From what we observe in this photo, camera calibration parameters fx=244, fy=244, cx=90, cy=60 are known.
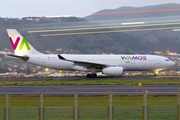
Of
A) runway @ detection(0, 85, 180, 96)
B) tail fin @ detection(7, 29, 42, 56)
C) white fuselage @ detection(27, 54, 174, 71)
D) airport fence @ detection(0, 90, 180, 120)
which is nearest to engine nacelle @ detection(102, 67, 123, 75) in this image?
white fuselage @ detection(27, 54, 174, 71)

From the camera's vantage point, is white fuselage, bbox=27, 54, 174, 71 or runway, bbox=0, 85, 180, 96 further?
white fuselage, bbox=27, 54, 174, 71

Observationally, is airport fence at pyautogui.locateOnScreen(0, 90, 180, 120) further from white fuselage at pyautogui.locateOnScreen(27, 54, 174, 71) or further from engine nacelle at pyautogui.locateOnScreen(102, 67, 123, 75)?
white fuselage at pyautogui.locateOnScreen(27, 54, 174, 71)

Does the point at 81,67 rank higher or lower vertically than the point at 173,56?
lower

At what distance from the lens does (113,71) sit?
101 feet

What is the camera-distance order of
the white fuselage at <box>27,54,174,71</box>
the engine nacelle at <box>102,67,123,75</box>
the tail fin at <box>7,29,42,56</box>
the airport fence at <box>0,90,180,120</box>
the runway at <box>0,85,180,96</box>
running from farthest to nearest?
the tail fin at <box>7,29,42,56</box> < the white fuselage at <box>27,54,174,71</box> < the engine nacelle at <box>102,67,123,75</box> < the runway at <box>0,85,180,96</box> < the airport fence at <box>0,90,180,120</box>

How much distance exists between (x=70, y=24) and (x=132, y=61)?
7310 centimetres

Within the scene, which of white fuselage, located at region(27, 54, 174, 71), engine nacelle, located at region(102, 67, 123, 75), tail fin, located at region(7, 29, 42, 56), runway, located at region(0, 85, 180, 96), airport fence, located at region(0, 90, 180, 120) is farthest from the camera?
tail fin, located at region(7, 29, 42, 56)

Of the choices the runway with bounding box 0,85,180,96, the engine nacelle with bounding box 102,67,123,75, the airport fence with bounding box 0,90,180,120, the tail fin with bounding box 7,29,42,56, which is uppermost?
the tail fin with bounding box 7,29,42,56

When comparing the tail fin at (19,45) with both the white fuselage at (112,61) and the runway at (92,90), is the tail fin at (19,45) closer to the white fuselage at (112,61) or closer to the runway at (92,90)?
the white fuselage at (112,61)

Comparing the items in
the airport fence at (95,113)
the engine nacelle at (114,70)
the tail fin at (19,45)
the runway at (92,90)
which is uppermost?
the tail fin at (19,45)

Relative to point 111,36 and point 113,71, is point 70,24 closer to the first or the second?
point 111,36

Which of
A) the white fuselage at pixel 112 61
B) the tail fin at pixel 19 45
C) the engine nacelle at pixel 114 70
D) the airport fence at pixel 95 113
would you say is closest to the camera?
the airport fence at pixel 95 113

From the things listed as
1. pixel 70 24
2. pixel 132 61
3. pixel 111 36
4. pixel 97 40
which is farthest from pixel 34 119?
pixel 111 36

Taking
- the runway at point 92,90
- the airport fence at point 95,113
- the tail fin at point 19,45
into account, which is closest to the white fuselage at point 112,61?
the tail fin at point 19,45
